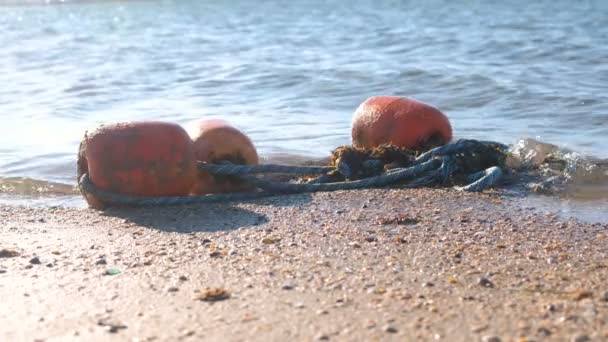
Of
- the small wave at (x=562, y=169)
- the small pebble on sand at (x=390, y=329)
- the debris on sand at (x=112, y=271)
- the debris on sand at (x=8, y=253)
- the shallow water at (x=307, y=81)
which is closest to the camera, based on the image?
the small pebble on sand at (x=390, y=329)

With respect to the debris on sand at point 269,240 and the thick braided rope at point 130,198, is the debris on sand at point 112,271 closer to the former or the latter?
the debris on sand at point 269,240

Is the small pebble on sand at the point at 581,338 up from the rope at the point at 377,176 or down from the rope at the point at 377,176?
down

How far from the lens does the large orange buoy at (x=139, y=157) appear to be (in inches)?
187

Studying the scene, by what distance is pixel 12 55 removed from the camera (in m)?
18.3

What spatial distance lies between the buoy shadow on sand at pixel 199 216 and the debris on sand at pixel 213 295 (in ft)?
3.62

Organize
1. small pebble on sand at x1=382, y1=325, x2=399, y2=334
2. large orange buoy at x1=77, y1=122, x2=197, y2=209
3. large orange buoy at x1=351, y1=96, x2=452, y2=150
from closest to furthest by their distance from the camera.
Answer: small pebble on sand at x1=382, y1=325, x2=399, y2=334, large orange buoy at x1=77, y1=122, x2=197, y2=209, large orange buoy at x1=351, y1=96, x2=452, y2=150

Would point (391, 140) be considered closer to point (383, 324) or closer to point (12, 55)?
point (383, 324)

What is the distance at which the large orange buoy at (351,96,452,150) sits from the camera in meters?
5.68

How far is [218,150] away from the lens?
5246 millimetres

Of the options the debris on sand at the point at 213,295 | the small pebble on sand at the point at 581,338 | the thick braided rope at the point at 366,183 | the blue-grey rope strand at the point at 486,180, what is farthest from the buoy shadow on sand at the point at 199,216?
the small pebble on sand at the point at 581,338

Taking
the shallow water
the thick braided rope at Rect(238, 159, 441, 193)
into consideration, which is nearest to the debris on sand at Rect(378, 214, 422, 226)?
the thick braided rope at Rect(238, 159, 441, 193)

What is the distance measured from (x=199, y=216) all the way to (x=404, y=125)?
1593 mm

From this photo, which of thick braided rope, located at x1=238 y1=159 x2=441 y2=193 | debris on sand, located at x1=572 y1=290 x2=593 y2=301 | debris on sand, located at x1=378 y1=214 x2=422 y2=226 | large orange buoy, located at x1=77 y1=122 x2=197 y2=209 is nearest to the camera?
debris on sand, located at x1=572 y1=290 x2=593 y2=301

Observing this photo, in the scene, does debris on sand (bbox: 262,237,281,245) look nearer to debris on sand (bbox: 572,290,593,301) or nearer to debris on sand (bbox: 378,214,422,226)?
debris on sand (bbox: 378,214,422,226)
